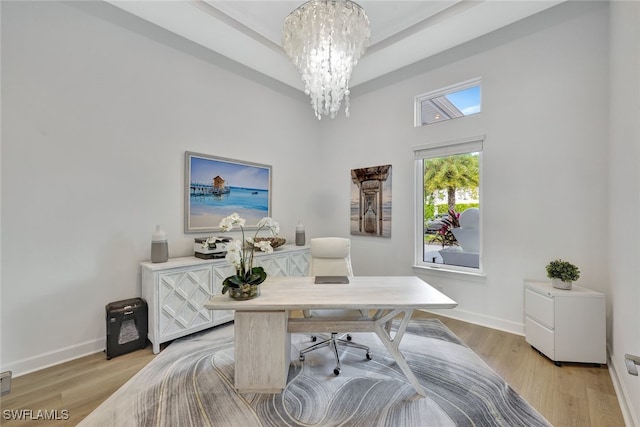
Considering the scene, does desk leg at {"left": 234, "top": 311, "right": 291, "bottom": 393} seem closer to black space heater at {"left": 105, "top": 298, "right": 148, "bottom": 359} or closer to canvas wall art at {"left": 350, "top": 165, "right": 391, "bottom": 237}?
black space heater at {"left": 105, "top": 298, "right": 148, "bottom": 359}

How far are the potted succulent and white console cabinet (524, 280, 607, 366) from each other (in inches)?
2.5

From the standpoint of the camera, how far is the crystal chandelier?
6.62ft

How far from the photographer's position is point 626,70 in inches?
66.6

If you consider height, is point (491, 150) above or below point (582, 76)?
below

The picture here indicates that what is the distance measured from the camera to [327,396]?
176cm

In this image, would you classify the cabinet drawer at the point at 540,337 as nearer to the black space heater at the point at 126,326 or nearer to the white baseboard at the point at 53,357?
the black space heater at the point at 126,326

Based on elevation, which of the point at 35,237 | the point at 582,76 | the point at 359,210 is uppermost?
the point at 582,76

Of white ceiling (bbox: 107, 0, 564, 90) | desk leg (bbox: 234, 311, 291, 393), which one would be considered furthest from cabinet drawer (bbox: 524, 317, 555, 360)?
white ceiling (bbox: 107, 0, 564, 90)

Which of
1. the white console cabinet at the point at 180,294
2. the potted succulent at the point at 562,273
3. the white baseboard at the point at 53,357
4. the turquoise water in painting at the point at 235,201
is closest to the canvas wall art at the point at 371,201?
the turquoise water in painting at the point at 235,201

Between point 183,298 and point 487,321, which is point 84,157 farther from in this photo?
point 487,321

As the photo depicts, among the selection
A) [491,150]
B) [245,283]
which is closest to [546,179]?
[491,150]

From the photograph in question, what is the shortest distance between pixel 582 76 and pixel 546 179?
0.94 metres

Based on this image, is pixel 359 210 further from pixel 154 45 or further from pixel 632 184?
pixel 154 45

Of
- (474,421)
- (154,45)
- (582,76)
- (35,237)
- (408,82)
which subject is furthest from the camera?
(408,82)
